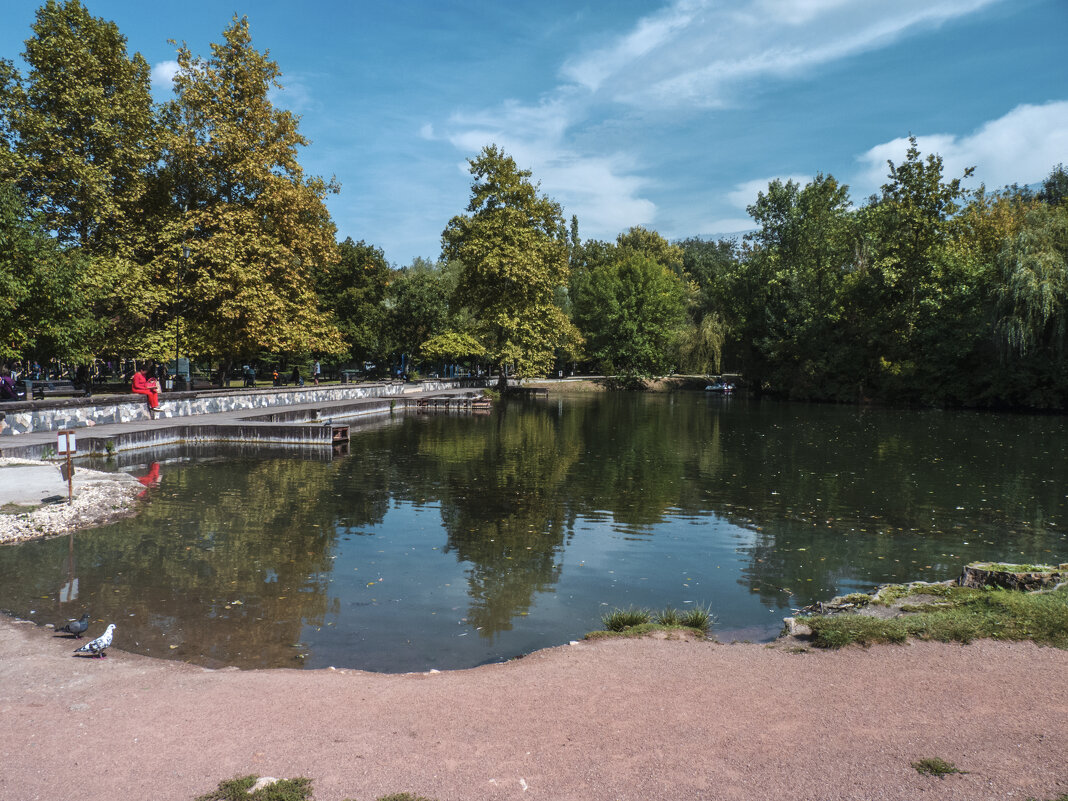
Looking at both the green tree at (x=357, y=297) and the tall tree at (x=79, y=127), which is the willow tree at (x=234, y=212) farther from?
the green tree at (x=357, y=297)

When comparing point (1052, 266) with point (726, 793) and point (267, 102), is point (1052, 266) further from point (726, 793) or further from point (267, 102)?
point (726, 793)

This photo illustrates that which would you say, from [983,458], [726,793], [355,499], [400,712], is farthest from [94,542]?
[983,458]

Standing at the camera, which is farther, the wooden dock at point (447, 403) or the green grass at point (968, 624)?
the wooden dock at point (447, 403)

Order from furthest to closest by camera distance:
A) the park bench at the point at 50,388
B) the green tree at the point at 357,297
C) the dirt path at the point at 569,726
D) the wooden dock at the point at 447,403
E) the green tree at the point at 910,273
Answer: the green tree at the point at 357,297
the green tree at the point at 910,273
the wooden dock at the point at 447,403
the park bench at the point at 50,388
the dirt path at the point at 569,726

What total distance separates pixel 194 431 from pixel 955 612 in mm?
24321

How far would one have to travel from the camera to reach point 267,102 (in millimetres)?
35531

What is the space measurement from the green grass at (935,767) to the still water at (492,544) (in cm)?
348

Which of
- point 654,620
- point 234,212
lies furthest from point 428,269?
point 654,620

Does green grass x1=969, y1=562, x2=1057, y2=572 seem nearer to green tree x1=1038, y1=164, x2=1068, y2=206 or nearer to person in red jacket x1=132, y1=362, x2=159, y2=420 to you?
person in red jacket x1=132, y1=362, x2=159, y2=420

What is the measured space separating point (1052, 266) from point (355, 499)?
43.7m

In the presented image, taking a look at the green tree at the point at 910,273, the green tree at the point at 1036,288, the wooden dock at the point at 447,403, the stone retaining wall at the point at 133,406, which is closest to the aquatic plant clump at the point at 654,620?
the stone retaining wall at the point at 133,406

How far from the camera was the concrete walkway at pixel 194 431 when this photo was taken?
19.8m

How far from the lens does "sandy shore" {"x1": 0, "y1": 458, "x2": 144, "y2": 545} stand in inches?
475

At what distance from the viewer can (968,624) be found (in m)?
7.36
